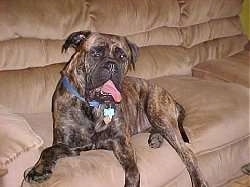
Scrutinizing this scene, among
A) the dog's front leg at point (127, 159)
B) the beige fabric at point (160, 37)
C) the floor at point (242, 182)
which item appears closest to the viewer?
the dog's front leg at point (127, 159)

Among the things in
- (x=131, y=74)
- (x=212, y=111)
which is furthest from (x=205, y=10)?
(x=212, y=111)

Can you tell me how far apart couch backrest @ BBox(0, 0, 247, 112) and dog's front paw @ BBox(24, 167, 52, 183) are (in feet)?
2.18

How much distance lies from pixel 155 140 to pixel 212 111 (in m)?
0.47

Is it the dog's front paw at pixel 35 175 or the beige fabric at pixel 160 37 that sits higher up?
the beige fabric at pixel 160 37

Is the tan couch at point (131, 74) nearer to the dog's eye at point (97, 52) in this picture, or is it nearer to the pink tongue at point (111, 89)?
the pink tongue at point (111, 89)

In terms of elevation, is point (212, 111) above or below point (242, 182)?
above

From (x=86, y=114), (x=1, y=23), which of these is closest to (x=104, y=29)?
(x=1, y=23)

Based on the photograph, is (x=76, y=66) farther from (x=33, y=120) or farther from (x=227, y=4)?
(x=227, y=4)

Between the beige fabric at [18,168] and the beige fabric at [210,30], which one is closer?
the beige fabric at [18,168]

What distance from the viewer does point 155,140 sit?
2379 millimetres

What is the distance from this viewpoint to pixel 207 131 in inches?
100

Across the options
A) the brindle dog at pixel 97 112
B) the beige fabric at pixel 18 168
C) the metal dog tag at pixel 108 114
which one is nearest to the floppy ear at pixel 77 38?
the brindle dog at pixel 97 112

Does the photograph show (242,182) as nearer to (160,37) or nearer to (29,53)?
(160,37)

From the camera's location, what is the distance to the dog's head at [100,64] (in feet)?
6.96
